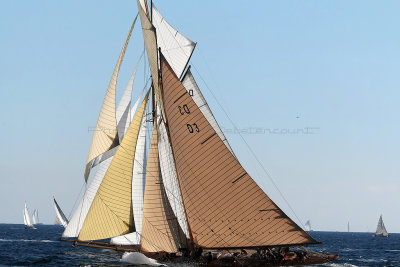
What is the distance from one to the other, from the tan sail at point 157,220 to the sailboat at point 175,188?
61 millimetres

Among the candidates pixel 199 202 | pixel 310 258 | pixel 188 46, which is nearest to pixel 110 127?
pixel 188 46

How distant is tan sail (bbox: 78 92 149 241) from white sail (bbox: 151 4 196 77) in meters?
4.64

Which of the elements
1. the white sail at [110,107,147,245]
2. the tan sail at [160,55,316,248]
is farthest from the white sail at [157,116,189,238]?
the tan sail at [160,55,316,248]

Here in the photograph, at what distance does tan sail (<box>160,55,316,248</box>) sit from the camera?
3372 centimetres

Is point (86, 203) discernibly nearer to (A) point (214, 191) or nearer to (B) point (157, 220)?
(B) point (157, 220)

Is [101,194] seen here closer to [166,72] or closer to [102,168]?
[102,168]

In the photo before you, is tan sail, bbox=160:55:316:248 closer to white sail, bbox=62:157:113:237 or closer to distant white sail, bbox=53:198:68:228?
white sail, bbox=62:157:113:237

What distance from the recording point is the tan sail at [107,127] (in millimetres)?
41219

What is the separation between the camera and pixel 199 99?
1633 inches

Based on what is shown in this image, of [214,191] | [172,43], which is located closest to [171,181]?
[214,191]

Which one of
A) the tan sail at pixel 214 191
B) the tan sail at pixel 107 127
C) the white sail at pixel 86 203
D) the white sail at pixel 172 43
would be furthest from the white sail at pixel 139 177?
the tan sail at pixel 214 191

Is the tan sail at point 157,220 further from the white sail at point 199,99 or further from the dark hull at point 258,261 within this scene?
the white sail at point 199,99

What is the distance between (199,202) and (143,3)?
13277 mm

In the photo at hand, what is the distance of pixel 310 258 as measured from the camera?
36.7 metres
